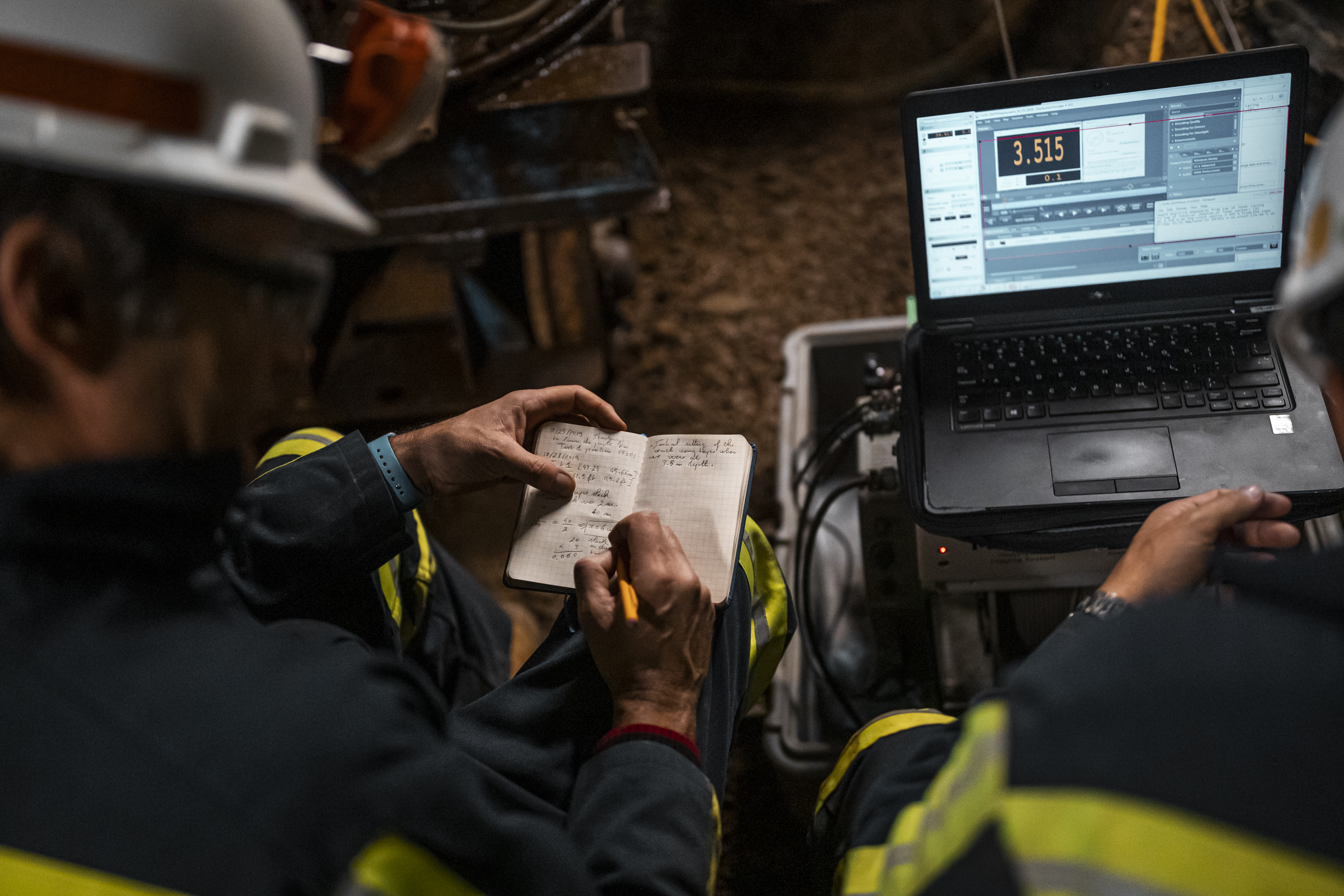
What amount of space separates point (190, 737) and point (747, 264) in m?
1.91

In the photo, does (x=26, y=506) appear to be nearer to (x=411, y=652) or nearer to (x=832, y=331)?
(x=411, y=652)

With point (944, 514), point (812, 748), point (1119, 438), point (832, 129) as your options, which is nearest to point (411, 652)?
point (812, 748)

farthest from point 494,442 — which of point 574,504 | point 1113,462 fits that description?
point 1113,462

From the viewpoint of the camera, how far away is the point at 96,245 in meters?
0.52

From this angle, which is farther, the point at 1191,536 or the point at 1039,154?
the point at 1039,154

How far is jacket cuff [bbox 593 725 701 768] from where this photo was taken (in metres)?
0.78

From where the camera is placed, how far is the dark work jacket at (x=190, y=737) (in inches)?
19.0

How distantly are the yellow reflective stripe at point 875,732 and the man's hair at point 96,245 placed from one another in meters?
0.73

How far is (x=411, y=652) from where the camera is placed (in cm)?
111

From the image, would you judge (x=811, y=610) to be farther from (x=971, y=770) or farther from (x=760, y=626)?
(x=971, y=770)

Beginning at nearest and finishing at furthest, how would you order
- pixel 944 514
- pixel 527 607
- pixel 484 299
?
1. pixel 944 514
2. pixel 527 607
3. pixel 484 299

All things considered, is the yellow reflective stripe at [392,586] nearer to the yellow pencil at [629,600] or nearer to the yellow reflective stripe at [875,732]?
the yellow pencil at [629,600]

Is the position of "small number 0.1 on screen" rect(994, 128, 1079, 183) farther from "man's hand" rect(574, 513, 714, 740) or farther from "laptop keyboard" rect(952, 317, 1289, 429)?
"man's hand" rect(574, 513, 714, 740)

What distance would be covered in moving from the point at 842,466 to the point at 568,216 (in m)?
0.70
